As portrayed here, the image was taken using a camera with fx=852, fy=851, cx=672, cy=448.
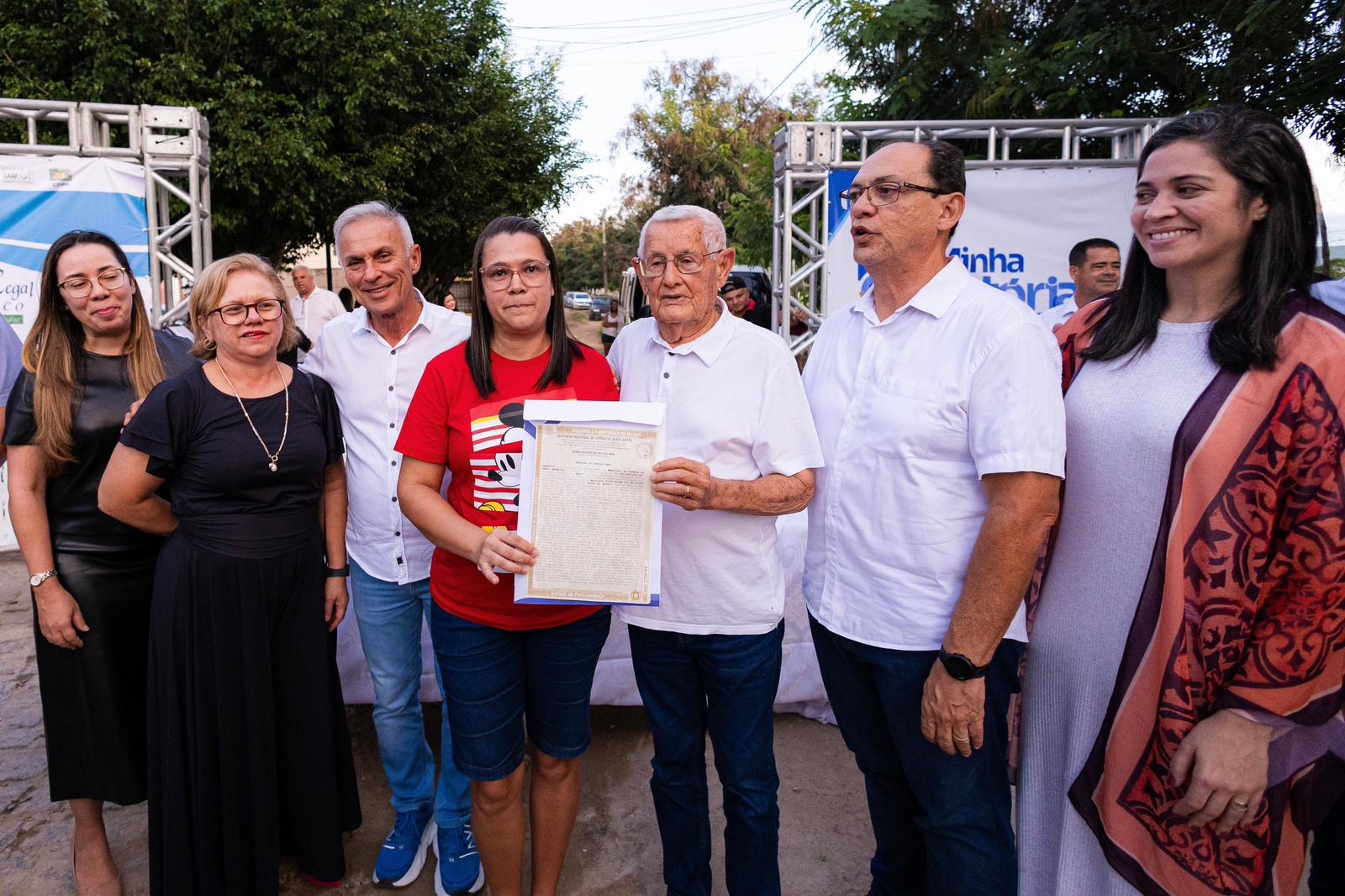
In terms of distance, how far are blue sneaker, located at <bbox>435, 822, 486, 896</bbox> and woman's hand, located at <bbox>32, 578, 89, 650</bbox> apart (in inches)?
50.4

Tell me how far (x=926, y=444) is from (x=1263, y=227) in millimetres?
742

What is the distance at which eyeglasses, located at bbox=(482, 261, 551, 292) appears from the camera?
7.30 ft

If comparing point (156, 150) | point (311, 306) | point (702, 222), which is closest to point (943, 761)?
point (702, 222)

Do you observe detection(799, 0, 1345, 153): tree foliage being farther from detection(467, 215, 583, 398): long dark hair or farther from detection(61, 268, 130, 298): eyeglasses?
detection(61, 268, 130, 298): eyeglasses

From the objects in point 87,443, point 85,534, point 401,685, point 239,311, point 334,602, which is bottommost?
point 401,685

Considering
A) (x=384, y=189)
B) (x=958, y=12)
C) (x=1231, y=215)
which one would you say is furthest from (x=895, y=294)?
(x=384, y=189)

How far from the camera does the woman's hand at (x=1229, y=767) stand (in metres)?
1.55

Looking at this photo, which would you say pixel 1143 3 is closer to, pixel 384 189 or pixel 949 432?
pixel 949 432

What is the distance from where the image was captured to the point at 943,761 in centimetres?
196

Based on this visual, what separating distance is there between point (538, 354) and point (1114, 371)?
140 centimetres

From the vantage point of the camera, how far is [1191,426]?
1586 millimetres

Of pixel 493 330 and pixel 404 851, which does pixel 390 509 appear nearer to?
pixel 493 330

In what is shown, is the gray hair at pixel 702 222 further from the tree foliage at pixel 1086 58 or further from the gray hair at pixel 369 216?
the tree foliage at pixel 1086 58

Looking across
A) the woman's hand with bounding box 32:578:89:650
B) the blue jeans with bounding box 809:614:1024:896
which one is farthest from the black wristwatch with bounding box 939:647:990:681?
the woman's hand with bounding box 32:578:89:650
